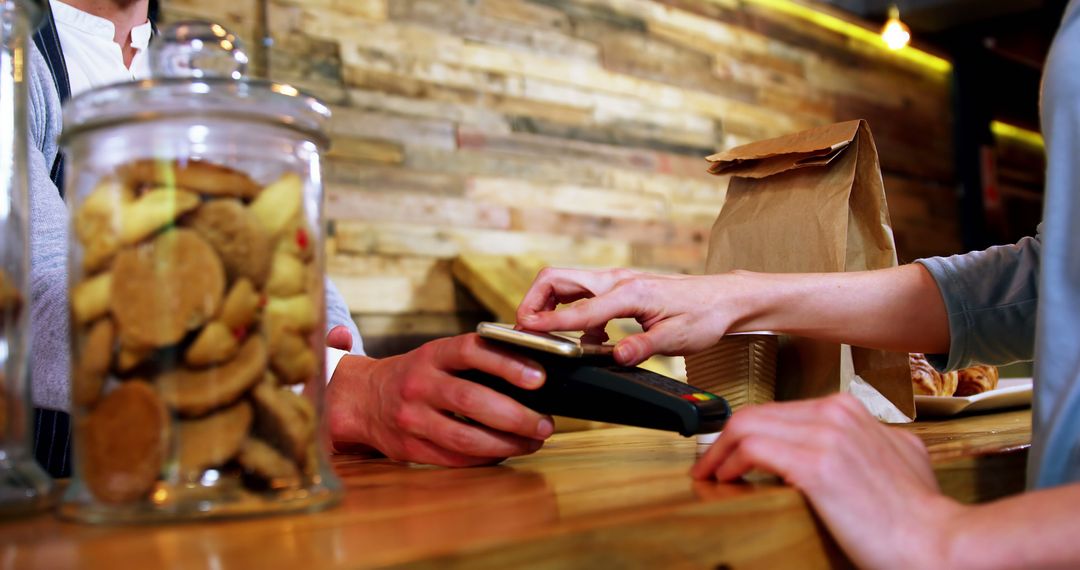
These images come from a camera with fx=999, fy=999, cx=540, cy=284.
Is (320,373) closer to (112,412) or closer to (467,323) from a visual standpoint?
(112,412)

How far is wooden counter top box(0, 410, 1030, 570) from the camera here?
0.43 metres

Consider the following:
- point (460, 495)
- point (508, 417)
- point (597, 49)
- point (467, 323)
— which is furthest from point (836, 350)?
point (597, 49)

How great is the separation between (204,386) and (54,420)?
954 millimetres

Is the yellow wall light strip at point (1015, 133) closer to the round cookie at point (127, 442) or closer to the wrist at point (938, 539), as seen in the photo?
the wrist at point (938, 539)

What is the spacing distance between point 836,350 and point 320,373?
725 mm

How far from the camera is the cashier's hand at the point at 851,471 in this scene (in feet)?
1.97

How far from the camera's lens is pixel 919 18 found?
16.0 ft

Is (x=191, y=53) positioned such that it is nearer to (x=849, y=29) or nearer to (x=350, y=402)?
(x=350, y=402)

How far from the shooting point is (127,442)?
0.51m

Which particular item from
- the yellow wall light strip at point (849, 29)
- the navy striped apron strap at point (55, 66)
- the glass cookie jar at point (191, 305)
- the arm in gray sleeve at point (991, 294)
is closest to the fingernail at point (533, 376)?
the glass cookie jar at point (191, 305)

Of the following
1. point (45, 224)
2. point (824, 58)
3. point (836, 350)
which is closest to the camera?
point (45, 224)

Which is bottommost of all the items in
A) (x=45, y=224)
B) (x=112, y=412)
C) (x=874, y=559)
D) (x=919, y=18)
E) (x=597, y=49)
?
(x=874, y=559)

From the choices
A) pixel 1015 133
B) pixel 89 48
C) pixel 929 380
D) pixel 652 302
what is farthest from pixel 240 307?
pixel 1015 133

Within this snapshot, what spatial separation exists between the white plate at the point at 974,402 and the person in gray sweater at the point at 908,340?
Result: 0.15 meters
